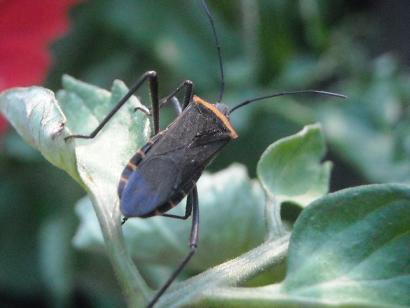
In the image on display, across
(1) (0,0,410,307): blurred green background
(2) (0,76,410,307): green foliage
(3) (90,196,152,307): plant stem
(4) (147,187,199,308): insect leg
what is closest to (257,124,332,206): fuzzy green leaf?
(2) (0,76,410,307): green foliage

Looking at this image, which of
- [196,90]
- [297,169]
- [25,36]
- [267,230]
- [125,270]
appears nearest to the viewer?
[125,270]

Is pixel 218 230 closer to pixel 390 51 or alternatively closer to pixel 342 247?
pixel 342 247

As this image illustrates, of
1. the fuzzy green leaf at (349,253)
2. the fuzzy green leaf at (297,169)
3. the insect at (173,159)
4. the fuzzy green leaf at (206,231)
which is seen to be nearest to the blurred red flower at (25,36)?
the insect at (173,159)

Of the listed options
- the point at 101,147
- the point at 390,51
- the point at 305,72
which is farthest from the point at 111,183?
the point at 390,51

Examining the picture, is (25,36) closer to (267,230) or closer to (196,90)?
(196,90)

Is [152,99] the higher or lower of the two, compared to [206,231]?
higher

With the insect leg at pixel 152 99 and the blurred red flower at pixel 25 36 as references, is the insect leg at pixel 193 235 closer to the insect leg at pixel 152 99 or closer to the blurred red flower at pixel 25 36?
the insect leg at pixel 152 99

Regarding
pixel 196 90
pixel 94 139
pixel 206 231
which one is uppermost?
pixel 94 139

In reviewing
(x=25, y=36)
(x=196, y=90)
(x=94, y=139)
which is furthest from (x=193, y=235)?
(x=196, y=90)
